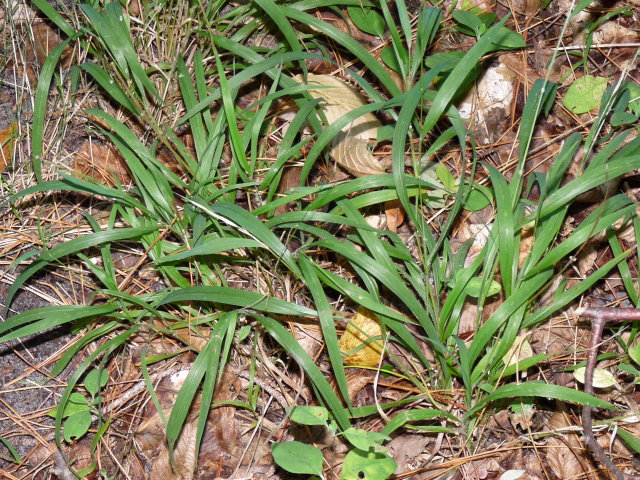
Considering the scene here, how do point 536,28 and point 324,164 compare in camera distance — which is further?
point 536,28

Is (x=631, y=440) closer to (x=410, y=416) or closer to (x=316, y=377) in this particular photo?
(x=410, y=416)

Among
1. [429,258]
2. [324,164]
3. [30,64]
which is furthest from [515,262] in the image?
[30,64]

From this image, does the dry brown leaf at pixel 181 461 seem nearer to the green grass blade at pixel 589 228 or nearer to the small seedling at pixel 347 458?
the small seedling at pixel 347 458

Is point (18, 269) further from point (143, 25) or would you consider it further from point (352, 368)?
point (352, 368)

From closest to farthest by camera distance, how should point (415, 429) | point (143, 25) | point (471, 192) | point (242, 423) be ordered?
point (415, 429) → point (242, 423) → point (471, 192) → point (143, 25)

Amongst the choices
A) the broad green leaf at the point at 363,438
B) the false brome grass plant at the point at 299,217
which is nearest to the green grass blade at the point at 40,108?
the false brome grass plant at the point at 299,217

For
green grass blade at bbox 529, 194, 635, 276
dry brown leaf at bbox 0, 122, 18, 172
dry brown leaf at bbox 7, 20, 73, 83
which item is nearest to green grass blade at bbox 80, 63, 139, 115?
dry brown leaf at bbox 7, 20, 73, 83
